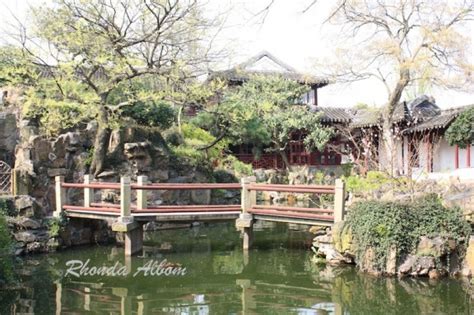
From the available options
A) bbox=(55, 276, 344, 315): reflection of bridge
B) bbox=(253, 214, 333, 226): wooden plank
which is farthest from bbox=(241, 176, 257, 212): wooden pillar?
bbox=(55, 276, 344, 315): reflection of bridge

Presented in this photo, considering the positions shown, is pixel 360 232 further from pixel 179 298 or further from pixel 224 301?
pixel 179 298

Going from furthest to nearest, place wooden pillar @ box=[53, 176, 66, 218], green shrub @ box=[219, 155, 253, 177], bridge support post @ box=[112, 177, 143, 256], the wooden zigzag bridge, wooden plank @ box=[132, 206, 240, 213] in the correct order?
green shrub @ box=[219, 155, 253, 177] < wooden pillar @ box=[53, 176, 66, 218] < wooden plank @ box=[132, 206, 240, 213] < bridge support post @ box=[112, 177, 143, 256] < the wooden zigzag bridge

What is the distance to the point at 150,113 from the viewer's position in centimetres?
1541

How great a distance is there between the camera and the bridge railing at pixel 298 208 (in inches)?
361

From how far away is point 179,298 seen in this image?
719 centimetres

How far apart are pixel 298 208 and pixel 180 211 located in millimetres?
2494

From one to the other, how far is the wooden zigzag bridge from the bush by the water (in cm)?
103

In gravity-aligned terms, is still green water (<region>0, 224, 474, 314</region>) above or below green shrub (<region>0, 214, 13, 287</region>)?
below

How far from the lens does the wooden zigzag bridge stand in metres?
9.73

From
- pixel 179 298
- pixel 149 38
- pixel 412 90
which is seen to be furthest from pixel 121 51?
pixel 412 90

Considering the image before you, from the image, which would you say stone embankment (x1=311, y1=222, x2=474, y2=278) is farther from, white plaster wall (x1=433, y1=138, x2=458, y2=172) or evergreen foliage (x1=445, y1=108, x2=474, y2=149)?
white plaster wall (x1=433, y1=138, x2=458, y2=172)

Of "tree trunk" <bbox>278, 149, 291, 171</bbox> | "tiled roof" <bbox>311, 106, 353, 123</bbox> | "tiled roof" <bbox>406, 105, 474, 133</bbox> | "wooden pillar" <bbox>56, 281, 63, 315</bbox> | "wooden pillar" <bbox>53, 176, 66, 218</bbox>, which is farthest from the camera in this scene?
"tiled roof" <bbox>311, 106, 353, 123</bbox>

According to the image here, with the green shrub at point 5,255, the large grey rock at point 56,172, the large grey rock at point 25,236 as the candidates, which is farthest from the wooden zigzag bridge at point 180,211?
the green shrub at point 5,255

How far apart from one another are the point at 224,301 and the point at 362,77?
1301 centimetres
